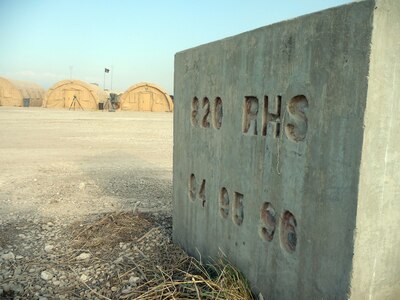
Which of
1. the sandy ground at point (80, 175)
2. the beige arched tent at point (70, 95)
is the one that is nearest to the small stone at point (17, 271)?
the sandy ground at point (80, 175)

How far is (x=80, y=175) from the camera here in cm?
640

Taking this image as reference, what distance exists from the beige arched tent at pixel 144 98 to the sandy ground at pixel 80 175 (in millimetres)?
17569

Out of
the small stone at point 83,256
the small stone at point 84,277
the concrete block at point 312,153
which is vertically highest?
the concrete block at point 312,153

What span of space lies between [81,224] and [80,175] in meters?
2.52

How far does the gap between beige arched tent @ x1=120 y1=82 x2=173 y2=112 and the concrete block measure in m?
26.2

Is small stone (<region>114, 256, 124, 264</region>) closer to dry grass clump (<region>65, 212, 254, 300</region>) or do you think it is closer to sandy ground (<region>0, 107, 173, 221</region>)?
dry grass clump (<region>65, 212, 254, 300</region>)

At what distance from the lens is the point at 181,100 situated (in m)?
3.29

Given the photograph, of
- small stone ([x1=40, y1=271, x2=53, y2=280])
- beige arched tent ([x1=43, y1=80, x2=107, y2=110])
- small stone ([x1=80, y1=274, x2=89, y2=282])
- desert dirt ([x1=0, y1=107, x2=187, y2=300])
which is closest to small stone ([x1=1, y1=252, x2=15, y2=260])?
desert dirt ([x1=0, y1=107, x2=187, y2=300])

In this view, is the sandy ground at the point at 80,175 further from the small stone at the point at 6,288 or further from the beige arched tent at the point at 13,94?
the beige arched tent at the point at 13,94

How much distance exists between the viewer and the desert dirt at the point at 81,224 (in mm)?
2820

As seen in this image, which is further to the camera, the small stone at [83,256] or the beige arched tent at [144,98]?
the beige arched tent at [144,98]

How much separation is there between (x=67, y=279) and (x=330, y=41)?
237 cm

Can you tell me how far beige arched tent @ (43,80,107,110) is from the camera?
28672 millimetres

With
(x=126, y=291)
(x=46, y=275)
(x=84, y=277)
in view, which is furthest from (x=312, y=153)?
(x=46, y=275)
